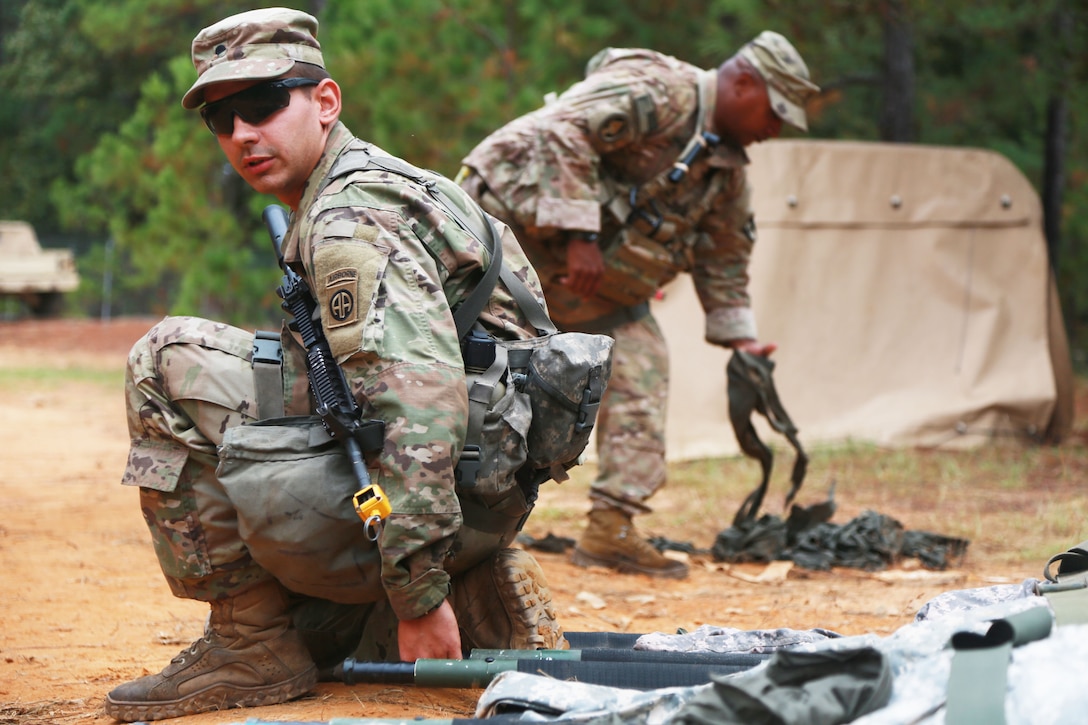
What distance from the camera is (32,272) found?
19969 mm

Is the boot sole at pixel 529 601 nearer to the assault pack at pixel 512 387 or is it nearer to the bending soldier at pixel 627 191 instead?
the assault pack at pixel 512 387

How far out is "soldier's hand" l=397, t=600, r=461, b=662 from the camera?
262 cm

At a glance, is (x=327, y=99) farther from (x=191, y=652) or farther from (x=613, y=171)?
(x=613, y=171)

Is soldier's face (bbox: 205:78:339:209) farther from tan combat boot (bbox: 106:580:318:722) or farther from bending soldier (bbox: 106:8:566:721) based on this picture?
tan combat boot (bbox: 106:580:318:722)

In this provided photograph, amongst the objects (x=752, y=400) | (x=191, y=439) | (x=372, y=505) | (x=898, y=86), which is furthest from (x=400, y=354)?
(x=898, y=86)

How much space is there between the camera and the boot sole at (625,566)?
16.0 feet

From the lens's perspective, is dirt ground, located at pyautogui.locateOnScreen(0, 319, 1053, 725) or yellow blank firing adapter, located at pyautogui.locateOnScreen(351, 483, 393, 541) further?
dirt ground, located at pyautogui.locateOnScreen(0, 319, 1053, 725)

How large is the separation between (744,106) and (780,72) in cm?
19

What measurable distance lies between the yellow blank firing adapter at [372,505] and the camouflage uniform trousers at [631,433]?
2438mm

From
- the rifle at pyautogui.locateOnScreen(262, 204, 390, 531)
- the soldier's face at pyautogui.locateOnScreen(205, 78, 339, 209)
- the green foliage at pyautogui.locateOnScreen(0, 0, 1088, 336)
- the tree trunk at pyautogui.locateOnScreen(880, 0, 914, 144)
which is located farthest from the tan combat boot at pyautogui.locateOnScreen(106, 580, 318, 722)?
the tree trunk at pyautogui.locateOnScreen(880, 0, 914, 144)

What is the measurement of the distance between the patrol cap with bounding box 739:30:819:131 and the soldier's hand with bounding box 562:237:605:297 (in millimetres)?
897

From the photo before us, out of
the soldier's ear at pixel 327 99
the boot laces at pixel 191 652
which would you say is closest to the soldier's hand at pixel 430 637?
the boot laces at pixel 191 652

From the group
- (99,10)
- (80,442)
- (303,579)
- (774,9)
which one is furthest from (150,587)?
(99,10)

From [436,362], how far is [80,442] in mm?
6143
